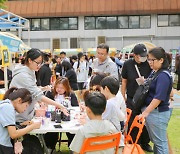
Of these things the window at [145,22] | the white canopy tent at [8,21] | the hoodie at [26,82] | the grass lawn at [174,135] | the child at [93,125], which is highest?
the window at [145,22]

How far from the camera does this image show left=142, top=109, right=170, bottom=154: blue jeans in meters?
3.91

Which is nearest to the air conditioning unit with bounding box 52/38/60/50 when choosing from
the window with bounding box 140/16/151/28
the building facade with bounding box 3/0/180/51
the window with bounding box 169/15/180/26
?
the building facade with bounding box 3/0/180/51

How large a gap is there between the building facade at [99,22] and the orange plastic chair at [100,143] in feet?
87.3

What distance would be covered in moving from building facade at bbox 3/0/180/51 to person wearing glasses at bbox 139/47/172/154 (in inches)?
1008

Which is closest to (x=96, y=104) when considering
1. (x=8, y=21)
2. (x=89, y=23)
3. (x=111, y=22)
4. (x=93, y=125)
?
(x=93, y=125)

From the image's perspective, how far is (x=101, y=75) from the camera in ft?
14.5

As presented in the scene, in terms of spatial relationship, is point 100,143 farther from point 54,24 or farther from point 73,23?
point 54,24

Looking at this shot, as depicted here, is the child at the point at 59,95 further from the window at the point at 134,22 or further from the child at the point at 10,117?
the window at the point at 134,22

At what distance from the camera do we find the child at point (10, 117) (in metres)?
3.41

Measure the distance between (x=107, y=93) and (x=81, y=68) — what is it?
8135 mm

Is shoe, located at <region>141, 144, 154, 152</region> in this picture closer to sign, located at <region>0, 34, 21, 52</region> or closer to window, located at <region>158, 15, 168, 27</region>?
sign, located at <region>0, 34, 21, 52</region>

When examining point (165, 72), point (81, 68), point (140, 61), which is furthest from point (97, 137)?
point (81, 68)

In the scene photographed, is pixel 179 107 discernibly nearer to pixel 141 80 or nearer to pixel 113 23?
pixel 141 80

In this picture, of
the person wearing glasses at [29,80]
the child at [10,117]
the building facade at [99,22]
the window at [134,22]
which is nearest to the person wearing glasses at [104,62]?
the person wearing glasses at [29,80]
